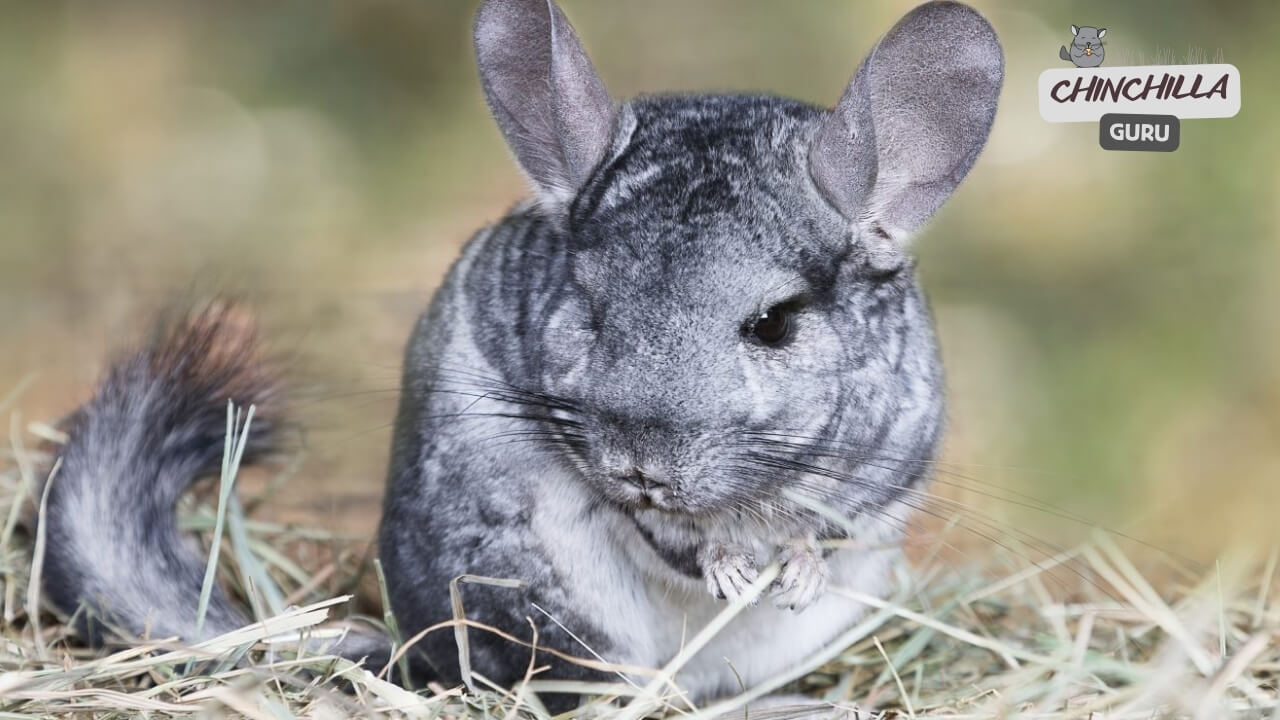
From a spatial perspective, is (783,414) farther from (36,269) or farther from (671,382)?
(36,269)

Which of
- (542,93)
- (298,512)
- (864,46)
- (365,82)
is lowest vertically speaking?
(298,512)

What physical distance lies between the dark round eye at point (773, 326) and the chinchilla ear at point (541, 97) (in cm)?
45

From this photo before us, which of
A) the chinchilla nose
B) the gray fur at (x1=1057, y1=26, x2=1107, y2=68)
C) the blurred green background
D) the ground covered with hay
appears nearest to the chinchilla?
the chinchilla nose

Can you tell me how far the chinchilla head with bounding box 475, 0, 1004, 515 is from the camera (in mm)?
2018

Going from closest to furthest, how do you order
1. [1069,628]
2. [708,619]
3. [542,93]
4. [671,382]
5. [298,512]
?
[671,382], [542,93], [708,619], [1069,628], [298,512]

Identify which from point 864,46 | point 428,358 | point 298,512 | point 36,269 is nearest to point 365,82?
point 36,269

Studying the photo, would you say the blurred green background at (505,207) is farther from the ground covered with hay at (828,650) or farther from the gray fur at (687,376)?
the gray fur at (687,376)

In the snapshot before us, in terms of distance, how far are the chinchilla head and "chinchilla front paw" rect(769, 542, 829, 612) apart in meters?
0.14

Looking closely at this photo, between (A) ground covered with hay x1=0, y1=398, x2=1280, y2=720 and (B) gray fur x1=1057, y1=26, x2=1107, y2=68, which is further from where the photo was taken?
(B) gray fur x1=1057, y1=26, x2=1107, y2=68

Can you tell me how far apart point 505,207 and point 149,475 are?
1401 millimetres

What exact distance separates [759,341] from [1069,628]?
1261 millimetres

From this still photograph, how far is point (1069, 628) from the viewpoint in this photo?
9.33 ft

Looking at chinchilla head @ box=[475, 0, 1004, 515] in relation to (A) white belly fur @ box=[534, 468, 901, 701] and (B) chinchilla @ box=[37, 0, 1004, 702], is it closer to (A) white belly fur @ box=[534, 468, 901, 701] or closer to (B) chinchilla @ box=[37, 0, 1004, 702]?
(B) chinchilla @ box=[37, 0, 1004, 702]

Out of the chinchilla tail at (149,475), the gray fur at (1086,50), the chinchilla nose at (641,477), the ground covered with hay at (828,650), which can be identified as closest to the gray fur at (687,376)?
the chinchilla nose at (641,477)
